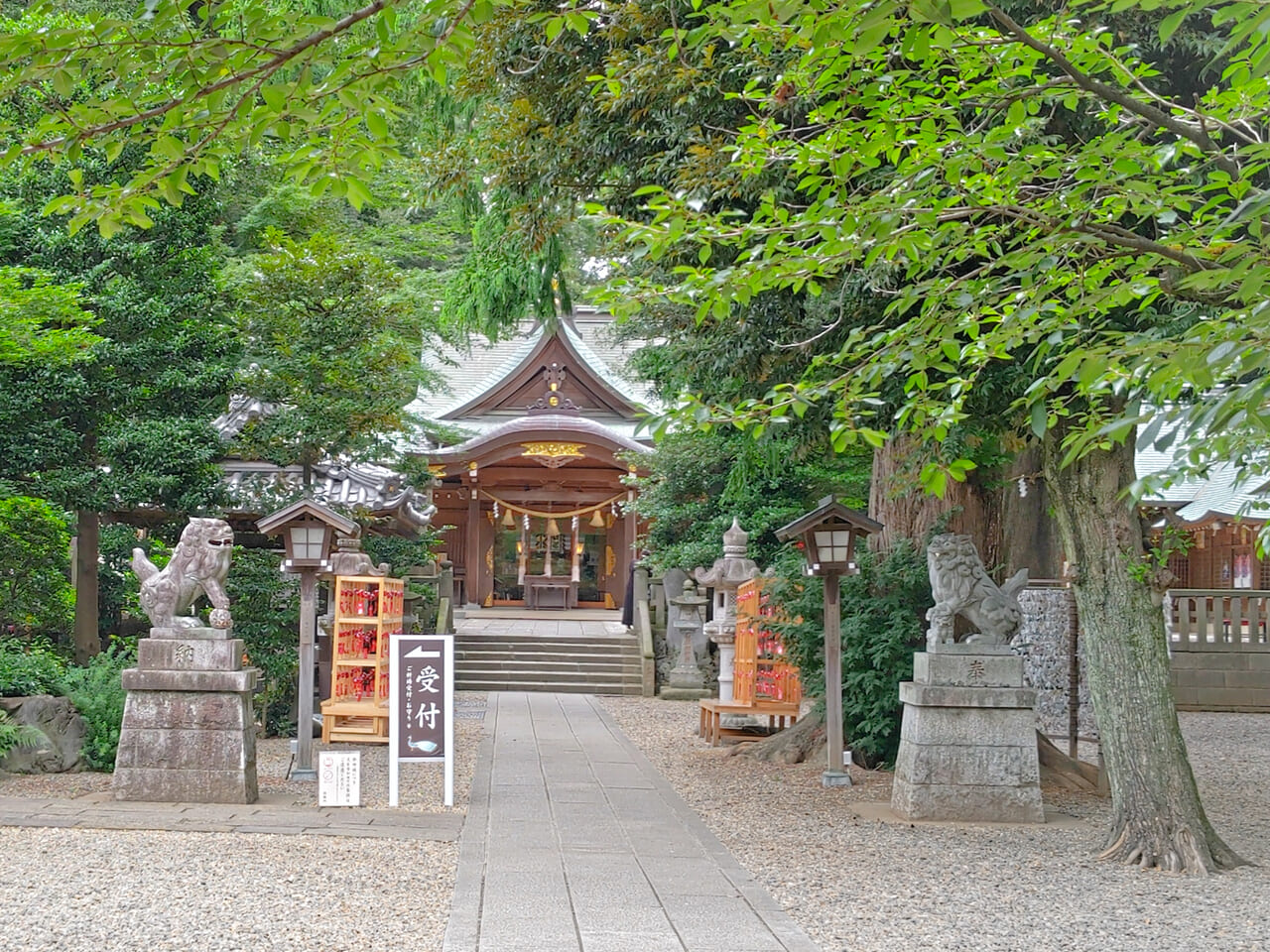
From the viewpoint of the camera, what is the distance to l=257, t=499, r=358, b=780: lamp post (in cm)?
885

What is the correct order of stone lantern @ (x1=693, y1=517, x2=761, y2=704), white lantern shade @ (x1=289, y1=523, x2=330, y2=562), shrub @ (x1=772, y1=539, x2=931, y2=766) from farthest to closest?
stone lantern @ (x1=693, y1=517, x2=761, y2=704) < shrub @ (x1=772, y1=539, x2=931, y2=766) < white lantern shade @ (x1=289, y1=523, x2=330, y2=562)

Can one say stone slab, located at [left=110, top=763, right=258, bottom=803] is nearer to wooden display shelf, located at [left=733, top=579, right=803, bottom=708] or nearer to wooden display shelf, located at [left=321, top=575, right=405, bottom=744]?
wooden display shelf, located at [left=321, top=575, right=405, bottom=744]

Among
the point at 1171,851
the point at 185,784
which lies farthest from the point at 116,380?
the point at 1171,851

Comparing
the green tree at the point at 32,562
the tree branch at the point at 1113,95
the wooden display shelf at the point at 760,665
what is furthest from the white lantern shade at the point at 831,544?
the green tree at the point at 32,562

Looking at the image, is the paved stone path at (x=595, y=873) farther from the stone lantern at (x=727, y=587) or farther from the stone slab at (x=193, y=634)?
the stone lantern at (x=727, y=587)

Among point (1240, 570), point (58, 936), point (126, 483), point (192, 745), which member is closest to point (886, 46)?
point (58, 936)

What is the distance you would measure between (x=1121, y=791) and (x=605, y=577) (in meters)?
19.6

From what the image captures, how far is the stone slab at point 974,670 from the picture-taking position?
7.49 m

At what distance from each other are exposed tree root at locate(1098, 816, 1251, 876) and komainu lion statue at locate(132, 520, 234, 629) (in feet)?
18.6

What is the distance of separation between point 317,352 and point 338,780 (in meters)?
5.52

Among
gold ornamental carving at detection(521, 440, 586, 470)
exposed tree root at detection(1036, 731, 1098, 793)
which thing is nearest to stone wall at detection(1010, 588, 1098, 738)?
exposed tree root at detection(1036, 731, 1098, 793)

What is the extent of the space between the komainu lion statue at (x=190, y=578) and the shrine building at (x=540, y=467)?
475 inches

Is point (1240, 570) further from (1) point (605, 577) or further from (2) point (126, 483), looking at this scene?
(2) point (126, 483)

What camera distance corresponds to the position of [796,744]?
10.1 m
